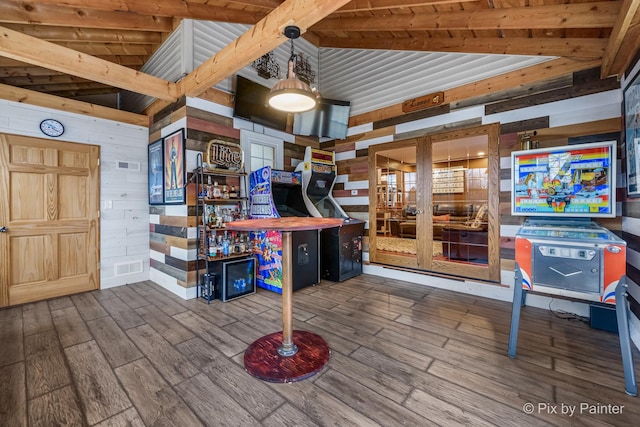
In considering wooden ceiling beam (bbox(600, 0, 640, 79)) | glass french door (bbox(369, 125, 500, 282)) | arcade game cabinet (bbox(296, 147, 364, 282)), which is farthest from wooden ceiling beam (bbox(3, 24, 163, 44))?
wooden ceiling beam (bbox(600, 0, 640, 79))

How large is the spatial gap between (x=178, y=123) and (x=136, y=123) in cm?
131

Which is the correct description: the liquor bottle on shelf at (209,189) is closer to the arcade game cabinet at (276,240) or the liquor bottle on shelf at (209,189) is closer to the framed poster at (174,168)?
the framed poster at (174,168)

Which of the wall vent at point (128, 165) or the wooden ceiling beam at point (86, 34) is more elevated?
the wooden ceiling beam at point (86, 34)

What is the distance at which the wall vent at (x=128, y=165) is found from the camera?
4.37 meters

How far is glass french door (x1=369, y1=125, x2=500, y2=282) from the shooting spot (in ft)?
12.1

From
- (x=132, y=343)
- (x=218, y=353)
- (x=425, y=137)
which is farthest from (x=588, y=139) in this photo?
(x=132, y=343)

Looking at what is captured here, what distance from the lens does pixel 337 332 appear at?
268 centimetres

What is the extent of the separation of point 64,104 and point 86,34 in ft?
3.42

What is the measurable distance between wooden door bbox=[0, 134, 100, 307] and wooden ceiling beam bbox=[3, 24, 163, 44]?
1.41m

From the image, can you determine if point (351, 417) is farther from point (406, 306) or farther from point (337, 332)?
point (406, 306)

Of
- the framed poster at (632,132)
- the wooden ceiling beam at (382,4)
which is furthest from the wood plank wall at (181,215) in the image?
the framed poster at (632,132)

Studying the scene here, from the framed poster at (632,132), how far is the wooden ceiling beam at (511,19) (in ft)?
2.16

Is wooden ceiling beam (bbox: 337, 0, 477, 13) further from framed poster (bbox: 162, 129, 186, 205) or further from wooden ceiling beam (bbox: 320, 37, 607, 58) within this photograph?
framed poster (bbox: 162, 129, 186, 205)

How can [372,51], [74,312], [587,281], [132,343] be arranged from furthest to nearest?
[372,51] → [74,312] → [132,343] → [587,281]
